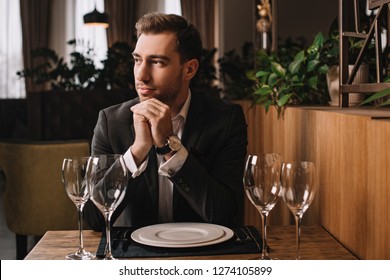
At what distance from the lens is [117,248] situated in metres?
1.35

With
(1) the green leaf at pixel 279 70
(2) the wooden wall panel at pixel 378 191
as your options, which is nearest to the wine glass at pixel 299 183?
(2) the wooden wall panel at pixel 378 191

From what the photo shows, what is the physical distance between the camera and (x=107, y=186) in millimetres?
1242

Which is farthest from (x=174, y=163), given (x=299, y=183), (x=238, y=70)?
(x=238, y=70)

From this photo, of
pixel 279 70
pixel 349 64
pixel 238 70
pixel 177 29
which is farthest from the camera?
pixel 238 70

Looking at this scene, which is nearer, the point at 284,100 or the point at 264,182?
the point at 264,182

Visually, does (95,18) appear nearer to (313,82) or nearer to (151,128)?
(313,82)

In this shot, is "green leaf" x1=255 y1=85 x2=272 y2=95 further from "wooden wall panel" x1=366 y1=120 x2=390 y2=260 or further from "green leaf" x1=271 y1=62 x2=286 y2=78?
"wooden wall panel" x1=366 y1=120 x2=390 y2=260

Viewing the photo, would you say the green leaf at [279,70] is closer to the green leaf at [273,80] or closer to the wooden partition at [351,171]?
the green leaf at [273,80]

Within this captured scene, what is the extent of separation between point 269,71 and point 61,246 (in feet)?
5.16

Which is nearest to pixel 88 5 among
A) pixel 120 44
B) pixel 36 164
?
pixel 120 44

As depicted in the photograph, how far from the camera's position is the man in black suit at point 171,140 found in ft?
5.75

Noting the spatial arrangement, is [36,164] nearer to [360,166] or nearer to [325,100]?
[325,100]

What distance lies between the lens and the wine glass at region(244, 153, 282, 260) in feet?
4.02

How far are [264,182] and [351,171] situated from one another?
1.03ft
